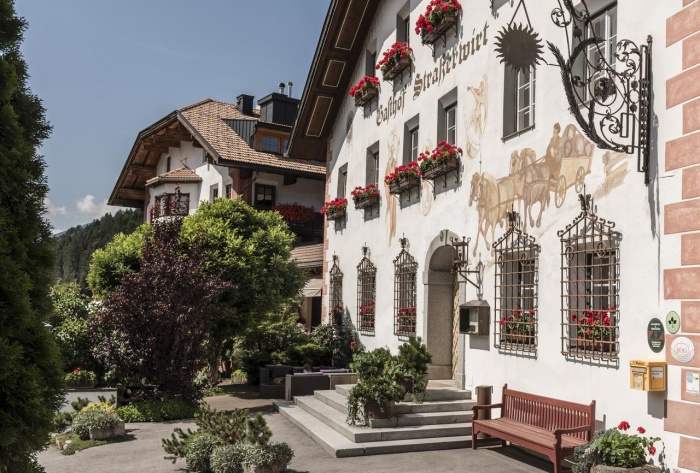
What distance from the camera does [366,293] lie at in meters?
16.5

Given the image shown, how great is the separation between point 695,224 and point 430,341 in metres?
6.75

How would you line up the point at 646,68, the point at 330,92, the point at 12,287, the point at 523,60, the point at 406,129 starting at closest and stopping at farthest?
the point at 12,287 → the point at 646,68 → the point at 523,60 → the point at 406,129 → the point at 330,92

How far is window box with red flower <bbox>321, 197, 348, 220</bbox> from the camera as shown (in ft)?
59.2

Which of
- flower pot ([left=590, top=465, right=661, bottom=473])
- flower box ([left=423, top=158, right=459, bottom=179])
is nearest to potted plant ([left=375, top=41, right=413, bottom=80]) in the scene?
flower box ([left=423, top=158, right=459, bottom=179])

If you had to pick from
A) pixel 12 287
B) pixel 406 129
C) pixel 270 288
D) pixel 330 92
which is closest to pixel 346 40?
pixel 330 92

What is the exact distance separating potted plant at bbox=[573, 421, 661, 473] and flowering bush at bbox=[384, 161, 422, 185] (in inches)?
271

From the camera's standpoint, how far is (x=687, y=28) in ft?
24.0

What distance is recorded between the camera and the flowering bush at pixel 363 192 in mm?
16016

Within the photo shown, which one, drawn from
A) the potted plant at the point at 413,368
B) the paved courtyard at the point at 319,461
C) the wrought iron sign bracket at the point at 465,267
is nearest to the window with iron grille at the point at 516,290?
the wrought iron sign bracket at the point at 465,267

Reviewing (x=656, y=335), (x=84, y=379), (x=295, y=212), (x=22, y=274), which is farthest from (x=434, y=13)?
(x=295, y=212)

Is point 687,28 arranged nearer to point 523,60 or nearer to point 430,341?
point 523,60

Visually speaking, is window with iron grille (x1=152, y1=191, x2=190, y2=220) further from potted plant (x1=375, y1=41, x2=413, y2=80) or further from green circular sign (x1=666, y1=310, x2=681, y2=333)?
green circular sign (x1=666, y1=310, x2=681, y2=333)

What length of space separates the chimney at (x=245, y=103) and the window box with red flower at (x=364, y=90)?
14.5 metres

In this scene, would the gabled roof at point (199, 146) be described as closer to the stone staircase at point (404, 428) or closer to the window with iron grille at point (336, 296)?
the window with iron grille at point (336, 296)
